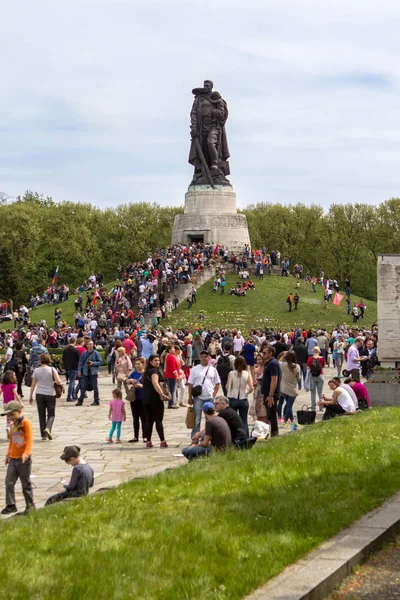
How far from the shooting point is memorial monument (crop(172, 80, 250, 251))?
59.1 metres

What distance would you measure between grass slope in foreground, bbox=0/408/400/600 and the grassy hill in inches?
1293

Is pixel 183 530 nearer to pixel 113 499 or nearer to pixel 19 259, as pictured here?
pixel 113 499

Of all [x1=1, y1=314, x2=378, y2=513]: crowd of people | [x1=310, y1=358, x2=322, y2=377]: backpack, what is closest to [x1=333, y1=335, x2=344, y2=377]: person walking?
[x1=1, y1=314, x2=378, y2=513]: crowd of people

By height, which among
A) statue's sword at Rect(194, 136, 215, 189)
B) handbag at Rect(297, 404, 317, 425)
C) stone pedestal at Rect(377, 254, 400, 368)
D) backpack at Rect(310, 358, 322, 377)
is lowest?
handbag at Rect(297, 404, 317, 425)

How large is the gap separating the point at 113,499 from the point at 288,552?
2635 millimetres

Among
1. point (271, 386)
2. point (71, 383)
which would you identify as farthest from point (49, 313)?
point (271, 386)

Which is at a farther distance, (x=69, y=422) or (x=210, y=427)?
(x=69, y=422)

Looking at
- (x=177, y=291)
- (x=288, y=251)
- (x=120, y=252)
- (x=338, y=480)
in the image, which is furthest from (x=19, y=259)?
(x=338, y=480)

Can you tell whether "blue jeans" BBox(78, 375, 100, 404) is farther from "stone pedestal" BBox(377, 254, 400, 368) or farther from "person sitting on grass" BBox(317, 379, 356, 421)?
"person sitting on grass" BBox(317, 379, 356, 421)

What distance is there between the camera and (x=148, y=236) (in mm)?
Answer: 81188

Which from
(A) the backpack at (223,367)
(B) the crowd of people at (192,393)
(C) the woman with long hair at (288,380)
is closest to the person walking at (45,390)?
(B) the crowd of people at (192,393)

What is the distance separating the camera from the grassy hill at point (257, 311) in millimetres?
46219

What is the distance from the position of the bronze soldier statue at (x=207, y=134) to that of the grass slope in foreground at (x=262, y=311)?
917cm

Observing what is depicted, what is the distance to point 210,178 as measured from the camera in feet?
198
